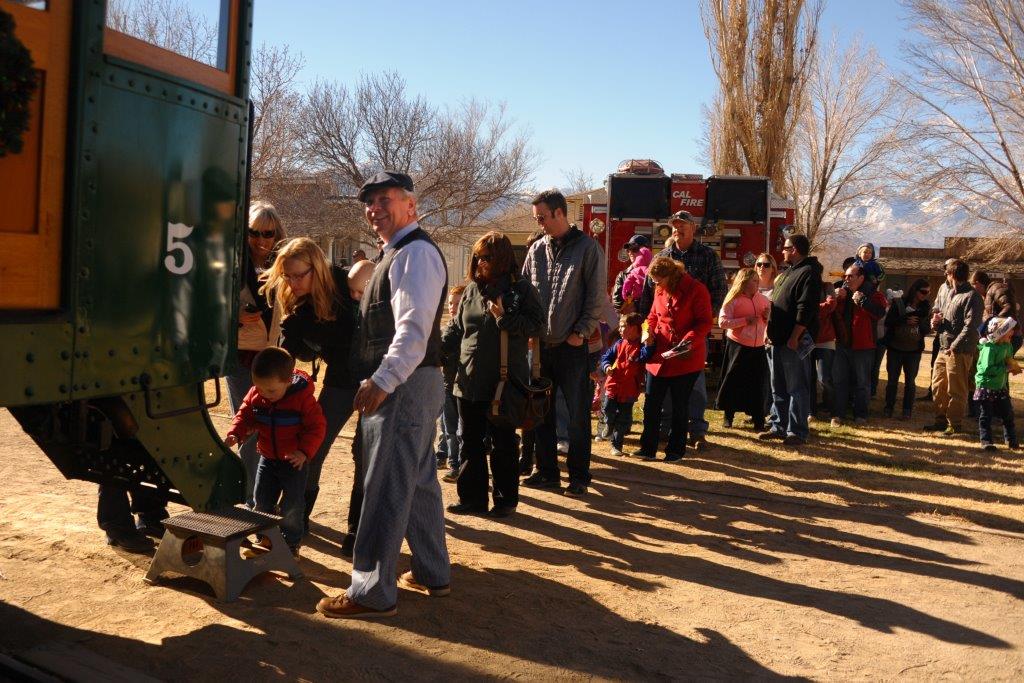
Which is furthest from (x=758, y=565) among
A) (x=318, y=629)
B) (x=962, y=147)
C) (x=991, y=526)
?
(x=962, y=147)

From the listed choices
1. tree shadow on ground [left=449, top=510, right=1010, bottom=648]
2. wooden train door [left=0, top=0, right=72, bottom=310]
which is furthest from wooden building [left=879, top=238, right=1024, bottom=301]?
wooden train door [left=0, top=0, right=72, bottom=310]

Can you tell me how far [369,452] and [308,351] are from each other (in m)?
1.23

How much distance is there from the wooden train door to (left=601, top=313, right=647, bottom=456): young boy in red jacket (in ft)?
19.2

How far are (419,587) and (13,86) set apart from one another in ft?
9.49

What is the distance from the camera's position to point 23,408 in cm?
379

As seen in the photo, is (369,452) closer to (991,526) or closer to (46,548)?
(46,548)

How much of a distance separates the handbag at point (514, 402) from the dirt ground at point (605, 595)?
683 millimetres

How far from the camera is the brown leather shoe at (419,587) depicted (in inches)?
184

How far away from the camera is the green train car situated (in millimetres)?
3264

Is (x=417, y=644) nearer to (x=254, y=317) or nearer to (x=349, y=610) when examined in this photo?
(x=349, y=610)

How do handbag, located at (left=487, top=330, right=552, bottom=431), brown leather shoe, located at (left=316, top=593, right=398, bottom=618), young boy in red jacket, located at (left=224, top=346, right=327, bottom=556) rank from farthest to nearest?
handbag, located at (left=487, top=330, right=552, bottom=431), young boy in red jacket, located at (left=224, top=346, right=327, bottom=556), brown leather shoe, located at (left=316, top=593, right=398, bottom=618)

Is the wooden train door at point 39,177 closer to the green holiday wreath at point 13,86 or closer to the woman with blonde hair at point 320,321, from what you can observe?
the green holiday wreath at point 13,86

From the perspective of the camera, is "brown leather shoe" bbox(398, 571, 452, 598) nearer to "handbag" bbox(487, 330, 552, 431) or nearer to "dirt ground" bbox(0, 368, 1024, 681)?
"dirt ground" bbox(0, 368, 1024, 681)

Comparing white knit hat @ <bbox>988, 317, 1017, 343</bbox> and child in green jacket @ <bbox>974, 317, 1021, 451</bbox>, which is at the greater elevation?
white knit hat @ <bbox>988, 317, 1017, 343</bbox>
